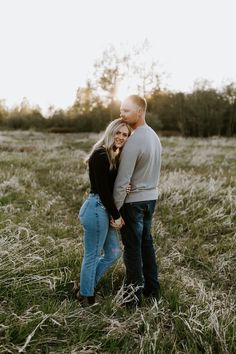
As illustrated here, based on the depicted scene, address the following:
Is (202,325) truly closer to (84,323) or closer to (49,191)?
(84,323)

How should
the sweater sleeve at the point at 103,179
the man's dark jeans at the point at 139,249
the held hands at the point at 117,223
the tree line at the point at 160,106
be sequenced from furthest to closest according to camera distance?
the tree line at the point at 160,106, the man's dark jeans at the point at 139,249, the held hands at the point at 117,223, the sweater sleeve at the point at 103,179

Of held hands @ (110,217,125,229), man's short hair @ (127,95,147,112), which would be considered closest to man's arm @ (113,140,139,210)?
held hands @ (110,217,125,229)

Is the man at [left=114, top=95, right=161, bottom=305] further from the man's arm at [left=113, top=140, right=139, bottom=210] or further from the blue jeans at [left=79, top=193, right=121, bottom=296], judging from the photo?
the blue jeans at [left=79, top=193, right=121, bottom=296]

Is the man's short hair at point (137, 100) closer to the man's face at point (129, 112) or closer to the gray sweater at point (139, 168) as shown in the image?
the man's face at point (129, 112)

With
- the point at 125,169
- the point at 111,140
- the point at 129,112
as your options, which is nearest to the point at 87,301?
the point at 125,169

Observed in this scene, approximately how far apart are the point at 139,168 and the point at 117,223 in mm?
548

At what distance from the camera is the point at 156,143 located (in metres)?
3.54

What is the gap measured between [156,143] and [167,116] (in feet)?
108

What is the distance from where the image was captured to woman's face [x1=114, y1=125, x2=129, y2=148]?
10.9 ft

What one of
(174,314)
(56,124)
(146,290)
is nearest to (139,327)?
(174,314)

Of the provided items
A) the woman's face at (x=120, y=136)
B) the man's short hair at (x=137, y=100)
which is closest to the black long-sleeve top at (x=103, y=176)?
the woman's face at (x=120, y=136)

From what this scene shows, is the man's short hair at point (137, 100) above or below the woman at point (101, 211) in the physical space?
above

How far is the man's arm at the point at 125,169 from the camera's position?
331cm

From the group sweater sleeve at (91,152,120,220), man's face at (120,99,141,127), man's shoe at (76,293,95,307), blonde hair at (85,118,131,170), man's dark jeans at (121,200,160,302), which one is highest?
man's face at (120,99,141,127)
